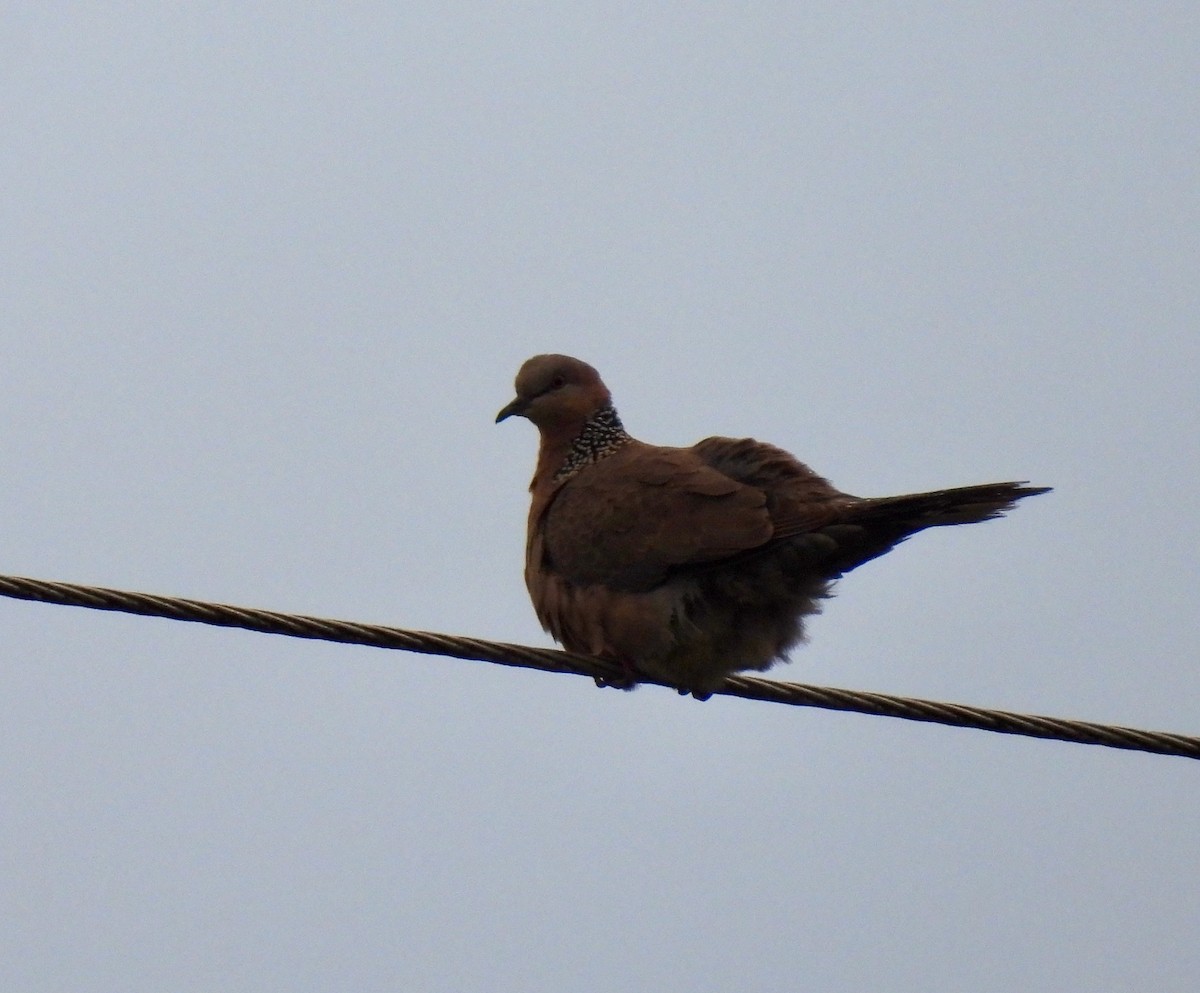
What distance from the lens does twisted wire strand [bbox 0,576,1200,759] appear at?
3697 millimetres

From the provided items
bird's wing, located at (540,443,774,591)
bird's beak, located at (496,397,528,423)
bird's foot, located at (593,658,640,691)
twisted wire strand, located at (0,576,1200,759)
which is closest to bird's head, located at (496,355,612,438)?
bird's beak, located at (496,397,528,423)

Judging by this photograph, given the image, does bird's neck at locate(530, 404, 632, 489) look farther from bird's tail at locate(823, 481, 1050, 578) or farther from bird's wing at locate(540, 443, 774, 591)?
bird's tail at locate(823, 481, 1050, 578)

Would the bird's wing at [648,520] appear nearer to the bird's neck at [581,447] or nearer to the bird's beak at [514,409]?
the bird's neck at [581,447]

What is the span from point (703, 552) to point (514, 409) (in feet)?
5.25

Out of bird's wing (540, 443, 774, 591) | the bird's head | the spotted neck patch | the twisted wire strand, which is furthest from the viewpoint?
the bird's head

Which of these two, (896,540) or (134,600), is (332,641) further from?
(896,540)

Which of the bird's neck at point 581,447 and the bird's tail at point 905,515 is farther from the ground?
the bird's neck at point 581,447

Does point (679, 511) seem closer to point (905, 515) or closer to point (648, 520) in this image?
point (648, 520)

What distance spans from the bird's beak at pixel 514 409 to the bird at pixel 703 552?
0.72m

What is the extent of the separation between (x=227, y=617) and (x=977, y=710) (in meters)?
1.75

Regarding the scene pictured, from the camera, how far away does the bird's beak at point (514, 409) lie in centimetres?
648

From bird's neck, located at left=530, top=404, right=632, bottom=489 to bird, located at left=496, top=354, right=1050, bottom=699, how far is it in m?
0.35

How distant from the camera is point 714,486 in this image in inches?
209

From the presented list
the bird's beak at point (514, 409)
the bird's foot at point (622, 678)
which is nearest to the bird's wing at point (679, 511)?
the bird's foot at point (622, 678)
